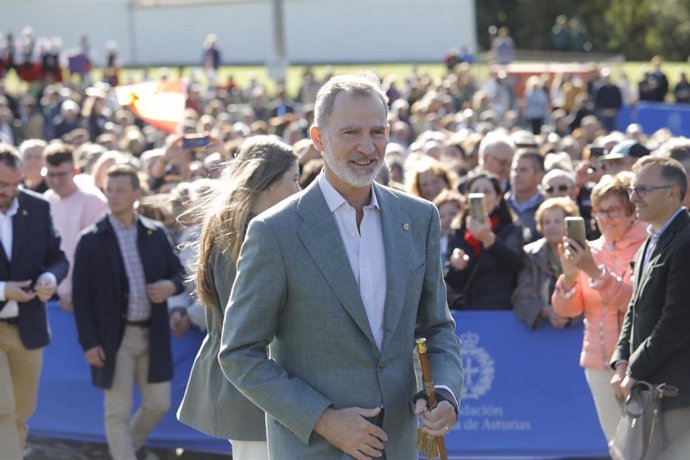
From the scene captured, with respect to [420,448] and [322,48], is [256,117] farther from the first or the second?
[322,48]

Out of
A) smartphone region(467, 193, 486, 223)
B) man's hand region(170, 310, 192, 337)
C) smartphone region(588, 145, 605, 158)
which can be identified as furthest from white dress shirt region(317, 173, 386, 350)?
smartphone region(588, 145, 605, 158)

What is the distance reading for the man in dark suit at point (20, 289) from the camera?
23.5 ft

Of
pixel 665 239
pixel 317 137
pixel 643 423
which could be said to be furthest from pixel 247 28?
pixel 317 137

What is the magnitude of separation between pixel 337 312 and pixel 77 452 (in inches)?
214

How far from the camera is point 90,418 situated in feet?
28.4

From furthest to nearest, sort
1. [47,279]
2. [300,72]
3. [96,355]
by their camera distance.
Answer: [300,72] < [96,355] < [47,279]

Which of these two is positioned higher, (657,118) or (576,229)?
(576,229)

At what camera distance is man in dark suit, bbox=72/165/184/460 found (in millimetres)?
7727

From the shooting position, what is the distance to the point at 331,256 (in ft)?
12.7

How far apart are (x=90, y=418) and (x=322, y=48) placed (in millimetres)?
49315

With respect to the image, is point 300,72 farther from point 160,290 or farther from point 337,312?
point 337,312

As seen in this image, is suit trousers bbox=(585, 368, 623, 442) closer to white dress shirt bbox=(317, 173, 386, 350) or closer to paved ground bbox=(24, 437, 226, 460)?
paved ground bbox=(24, 437, 226, 460)

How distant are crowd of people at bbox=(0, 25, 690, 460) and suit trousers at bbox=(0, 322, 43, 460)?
0.06 ft

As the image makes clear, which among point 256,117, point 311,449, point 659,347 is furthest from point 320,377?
point 256,117
